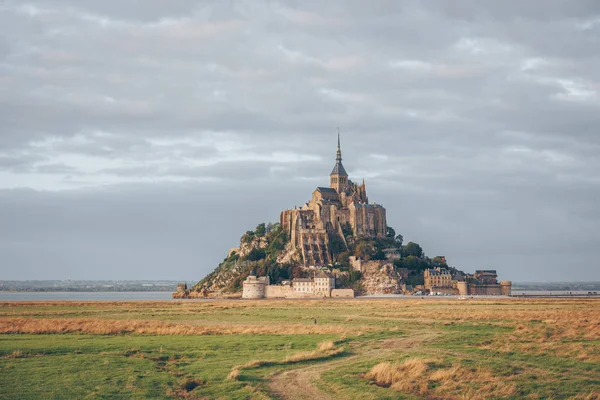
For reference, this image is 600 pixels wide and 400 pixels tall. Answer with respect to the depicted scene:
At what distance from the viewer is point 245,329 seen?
4609cm

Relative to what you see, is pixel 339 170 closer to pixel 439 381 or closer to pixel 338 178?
pixel 338 178

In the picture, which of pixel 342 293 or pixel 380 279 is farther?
pixel 380 279

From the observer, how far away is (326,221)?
171250 millimetres

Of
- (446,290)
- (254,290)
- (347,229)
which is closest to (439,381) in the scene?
(254,290)

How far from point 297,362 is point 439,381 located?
7.04m

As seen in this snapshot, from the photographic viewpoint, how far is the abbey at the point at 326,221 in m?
163

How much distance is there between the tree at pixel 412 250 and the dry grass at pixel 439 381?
138188 mm

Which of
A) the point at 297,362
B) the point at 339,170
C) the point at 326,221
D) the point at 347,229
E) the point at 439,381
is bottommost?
the point at 439,381

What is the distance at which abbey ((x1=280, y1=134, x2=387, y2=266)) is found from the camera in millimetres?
162750

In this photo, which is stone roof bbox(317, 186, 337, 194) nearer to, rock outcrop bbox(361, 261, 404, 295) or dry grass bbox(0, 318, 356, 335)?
rock outcrop bbox(361, 261, 404, 295)

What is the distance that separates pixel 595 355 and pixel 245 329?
71.3 feet

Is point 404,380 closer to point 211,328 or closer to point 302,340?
point 302,340

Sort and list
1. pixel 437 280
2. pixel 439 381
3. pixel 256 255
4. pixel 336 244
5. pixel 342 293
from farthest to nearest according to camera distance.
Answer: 1. pixel 256 255
2. pixel 336 244
3. pixel 437 280
4. pixel 342 293
5. pixel 439 381

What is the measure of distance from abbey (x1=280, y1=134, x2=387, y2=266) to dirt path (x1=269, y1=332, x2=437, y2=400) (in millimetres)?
121742
